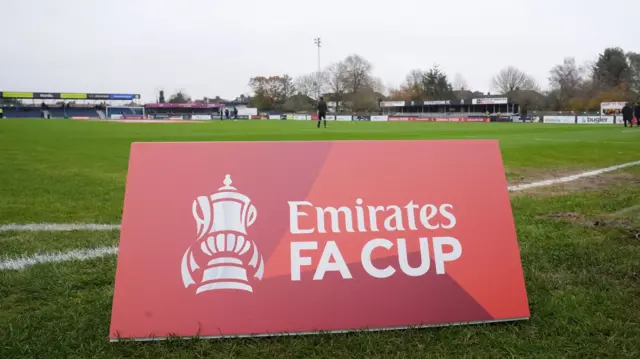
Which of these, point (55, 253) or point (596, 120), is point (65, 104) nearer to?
point (596, 120)

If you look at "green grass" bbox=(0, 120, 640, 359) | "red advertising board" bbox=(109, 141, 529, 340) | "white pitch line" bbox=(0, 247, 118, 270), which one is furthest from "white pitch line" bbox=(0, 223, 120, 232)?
"red advertising board" bbox=(109, 141, 529, 340)

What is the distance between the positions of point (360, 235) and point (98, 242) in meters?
3.04

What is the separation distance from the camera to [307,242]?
2705 millimetres

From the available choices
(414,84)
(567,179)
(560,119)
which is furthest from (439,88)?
(567,179)

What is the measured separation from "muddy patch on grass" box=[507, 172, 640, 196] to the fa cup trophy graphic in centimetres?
614

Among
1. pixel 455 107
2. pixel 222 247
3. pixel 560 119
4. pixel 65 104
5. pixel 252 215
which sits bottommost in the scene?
pixel 222 247

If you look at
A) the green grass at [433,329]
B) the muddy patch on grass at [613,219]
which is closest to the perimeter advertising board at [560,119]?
the green grass at [433,329]

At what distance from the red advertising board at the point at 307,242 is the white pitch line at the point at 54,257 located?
190 cm

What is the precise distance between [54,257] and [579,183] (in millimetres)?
8501

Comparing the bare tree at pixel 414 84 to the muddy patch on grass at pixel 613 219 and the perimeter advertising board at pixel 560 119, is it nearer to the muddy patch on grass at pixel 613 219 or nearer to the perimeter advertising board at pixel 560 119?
the perimeter advertising board at pixel 560 119

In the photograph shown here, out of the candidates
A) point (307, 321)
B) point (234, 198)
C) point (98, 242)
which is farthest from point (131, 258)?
point (98, 242)

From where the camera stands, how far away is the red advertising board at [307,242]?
258 centimetres

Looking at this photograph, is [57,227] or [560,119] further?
[560,119]

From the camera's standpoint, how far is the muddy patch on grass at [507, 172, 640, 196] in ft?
26.6
